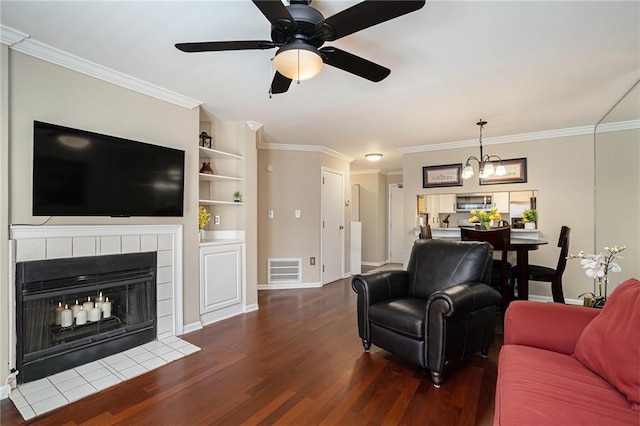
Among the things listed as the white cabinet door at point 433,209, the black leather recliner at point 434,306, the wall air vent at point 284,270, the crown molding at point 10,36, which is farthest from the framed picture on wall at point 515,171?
the crown molding at point 10,36

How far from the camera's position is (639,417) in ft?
3.54

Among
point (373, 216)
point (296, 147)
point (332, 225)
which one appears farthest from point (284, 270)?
point (373, 216)

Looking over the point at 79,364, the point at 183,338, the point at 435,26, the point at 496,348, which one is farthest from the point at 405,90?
the point at 79,364

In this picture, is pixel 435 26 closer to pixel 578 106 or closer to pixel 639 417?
pixel 639 417

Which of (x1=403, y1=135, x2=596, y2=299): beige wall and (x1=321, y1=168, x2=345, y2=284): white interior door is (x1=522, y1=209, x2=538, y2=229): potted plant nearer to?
(x1=403, y1=135, x2=596, y2=299): beige wall

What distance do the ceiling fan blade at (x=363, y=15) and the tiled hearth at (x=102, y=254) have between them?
2219 mm

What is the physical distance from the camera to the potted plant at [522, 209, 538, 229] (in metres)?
4.24

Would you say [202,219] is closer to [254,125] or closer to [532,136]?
[254,125]

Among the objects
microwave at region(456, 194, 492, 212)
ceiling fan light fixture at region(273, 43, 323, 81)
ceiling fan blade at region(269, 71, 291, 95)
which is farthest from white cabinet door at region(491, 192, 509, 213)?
ceiling fan light fixture at region(273, 43, 323, 81)

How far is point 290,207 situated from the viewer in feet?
16.4

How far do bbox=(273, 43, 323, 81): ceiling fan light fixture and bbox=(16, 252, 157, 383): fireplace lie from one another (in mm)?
2065

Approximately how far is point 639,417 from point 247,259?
3361 mm

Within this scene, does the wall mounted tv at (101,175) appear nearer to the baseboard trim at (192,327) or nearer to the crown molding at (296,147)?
the baseboard trim at (192,327)

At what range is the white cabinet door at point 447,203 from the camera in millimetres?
4934
